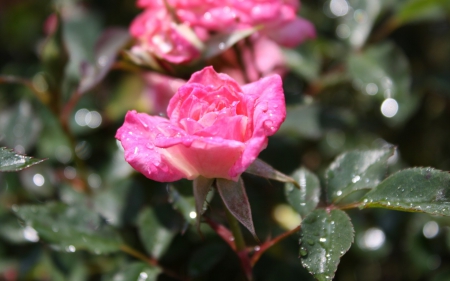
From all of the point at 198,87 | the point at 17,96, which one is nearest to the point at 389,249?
the point at 198,87

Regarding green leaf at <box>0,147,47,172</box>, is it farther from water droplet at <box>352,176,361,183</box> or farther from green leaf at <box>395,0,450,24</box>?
green leaf at <box>395,0,450,24</box>

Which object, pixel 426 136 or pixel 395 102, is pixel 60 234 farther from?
pixel 426 136

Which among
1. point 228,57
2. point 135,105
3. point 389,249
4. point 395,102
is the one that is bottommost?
point 389,249

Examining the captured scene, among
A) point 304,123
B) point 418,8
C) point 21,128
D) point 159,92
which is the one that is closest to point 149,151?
point 159,92

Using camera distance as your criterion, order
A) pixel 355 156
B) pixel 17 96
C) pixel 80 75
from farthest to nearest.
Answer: pixel 17 96 → pixel 80 75 → pixel 355 156

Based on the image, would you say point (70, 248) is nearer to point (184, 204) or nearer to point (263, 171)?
point (184, 204)

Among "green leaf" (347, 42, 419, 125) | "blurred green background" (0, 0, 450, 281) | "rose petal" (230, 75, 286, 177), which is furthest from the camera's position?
"green leaf" (347, 42, 419, 125)

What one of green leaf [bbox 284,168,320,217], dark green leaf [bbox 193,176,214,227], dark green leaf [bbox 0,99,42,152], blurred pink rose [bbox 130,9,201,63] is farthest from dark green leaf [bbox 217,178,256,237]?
dark green leaf [bbox 0,99,42,152]
